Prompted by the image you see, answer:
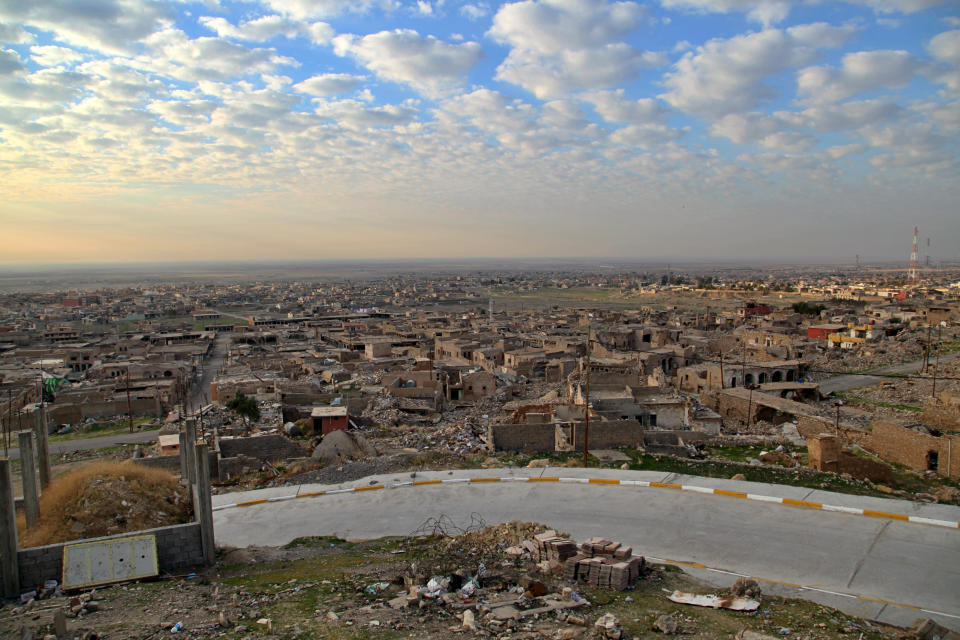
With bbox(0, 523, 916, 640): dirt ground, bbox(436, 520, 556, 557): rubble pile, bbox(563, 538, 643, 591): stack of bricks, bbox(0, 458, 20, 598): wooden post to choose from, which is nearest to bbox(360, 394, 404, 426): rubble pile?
bbox(436, 520, 556, 557): rubble pile

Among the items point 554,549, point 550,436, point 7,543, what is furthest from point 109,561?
point 550,436

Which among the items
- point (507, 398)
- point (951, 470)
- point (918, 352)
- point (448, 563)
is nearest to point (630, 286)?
point (918, 352)

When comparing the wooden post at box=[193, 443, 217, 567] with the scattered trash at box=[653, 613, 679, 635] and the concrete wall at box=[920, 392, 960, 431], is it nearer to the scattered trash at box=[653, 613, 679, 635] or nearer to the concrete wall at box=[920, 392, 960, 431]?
the scattered trash at box=[653, 613, 679, 635]

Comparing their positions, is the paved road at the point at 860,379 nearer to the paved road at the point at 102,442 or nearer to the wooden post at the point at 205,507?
the wooden post at the point at 205,507

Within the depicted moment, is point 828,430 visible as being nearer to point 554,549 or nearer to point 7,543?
point 554,549

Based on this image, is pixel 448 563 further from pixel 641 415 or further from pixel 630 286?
pixel 630 286
